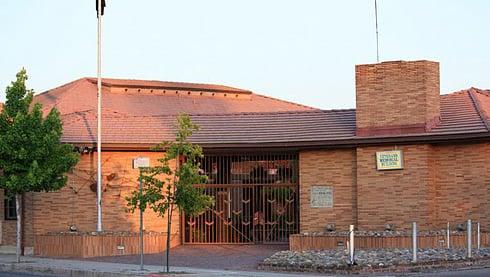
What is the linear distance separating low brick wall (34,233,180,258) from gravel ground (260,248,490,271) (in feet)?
20.9

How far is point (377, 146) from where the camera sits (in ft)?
97.4

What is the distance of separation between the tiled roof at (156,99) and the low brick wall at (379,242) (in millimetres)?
14970

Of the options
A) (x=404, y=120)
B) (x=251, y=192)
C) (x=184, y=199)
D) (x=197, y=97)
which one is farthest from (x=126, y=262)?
(x=197, y=97)

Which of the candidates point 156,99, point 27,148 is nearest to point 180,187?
point 27,148

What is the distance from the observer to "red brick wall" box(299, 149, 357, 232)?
100ft

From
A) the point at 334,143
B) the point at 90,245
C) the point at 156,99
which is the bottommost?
the point at 90,245

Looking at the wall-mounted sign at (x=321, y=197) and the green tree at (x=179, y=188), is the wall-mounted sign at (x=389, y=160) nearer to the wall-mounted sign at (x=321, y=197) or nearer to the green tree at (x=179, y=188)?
the wall-mounted sign at (x=321, y=197)

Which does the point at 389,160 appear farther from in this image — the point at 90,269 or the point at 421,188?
the point at 90,269

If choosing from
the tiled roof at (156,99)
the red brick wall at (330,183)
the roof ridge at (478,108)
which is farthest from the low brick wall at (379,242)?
the tiled roof at (156,99)

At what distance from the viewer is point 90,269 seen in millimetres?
23828

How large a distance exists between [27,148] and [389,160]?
11.7 meters

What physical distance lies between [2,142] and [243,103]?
21.8 meters

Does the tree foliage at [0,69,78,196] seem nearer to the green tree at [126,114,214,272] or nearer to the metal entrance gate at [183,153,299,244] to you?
the green tree at [126,114,214,272]

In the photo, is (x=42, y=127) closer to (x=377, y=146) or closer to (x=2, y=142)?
(x=2, y=142)
